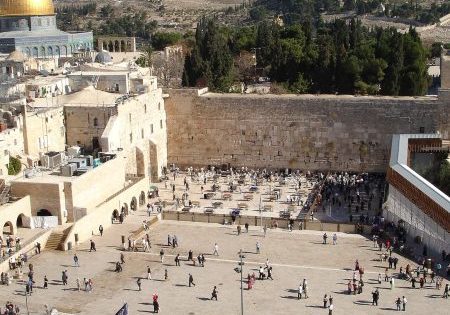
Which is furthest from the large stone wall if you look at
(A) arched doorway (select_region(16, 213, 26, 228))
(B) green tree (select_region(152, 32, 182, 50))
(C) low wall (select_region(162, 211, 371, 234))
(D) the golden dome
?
(B) green tree (select_region(152, 32, 182, 50))

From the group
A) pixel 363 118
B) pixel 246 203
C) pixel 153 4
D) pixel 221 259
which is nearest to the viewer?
pixel 221 259

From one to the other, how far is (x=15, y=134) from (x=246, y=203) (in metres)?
11.1

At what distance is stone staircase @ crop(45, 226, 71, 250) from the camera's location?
2777 centimetres

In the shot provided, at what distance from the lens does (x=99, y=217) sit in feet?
98.4

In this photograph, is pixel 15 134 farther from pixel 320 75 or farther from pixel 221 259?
pixel 320 75

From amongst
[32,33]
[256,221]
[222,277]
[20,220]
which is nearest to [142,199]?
[256,221]

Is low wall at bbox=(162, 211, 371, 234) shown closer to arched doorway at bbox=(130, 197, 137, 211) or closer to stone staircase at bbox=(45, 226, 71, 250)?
arched doorway at bbox=(130, 197, 137, 211)

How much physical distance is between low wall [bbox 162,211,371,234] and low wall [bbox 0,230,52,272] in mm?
5992

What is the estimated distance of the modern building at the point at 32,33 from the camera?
5641cm

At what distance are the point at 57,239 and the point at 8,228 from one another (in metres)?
2.09

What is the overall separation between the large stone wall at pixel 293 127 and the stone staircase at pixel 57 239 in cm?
1419

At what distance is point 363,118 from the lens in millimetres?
38562

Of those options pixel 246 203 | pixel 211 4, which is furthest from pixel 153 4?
pixel 246 203

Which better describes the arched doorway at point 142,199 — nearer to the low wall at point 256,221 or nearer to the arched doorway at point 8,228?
the low wall at point 256,221
